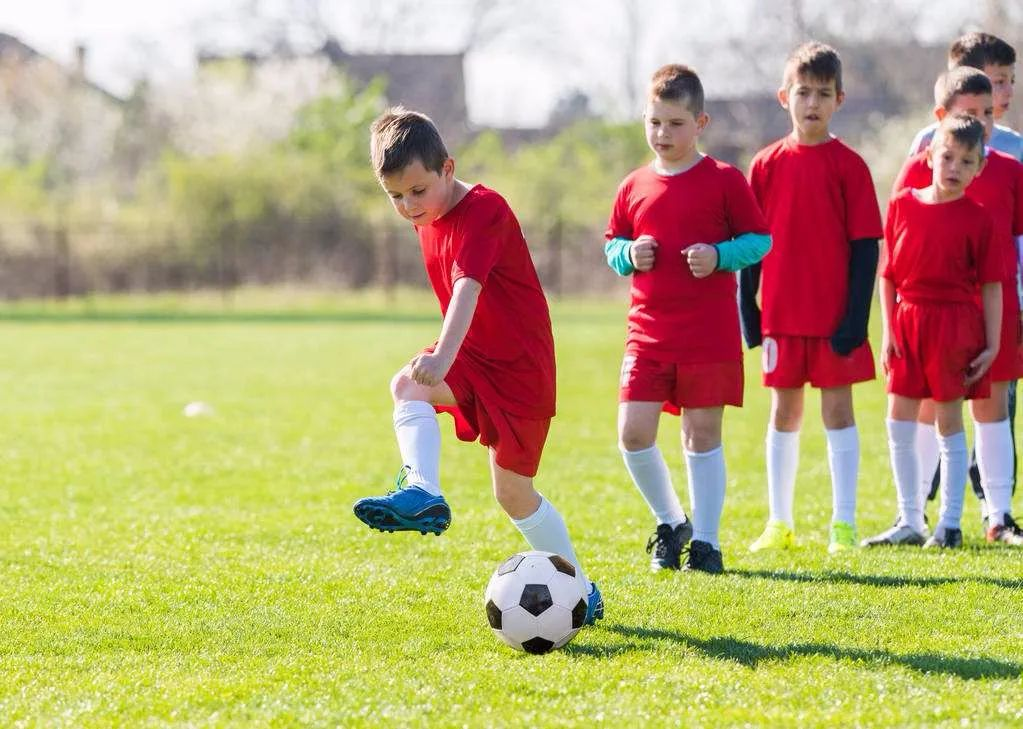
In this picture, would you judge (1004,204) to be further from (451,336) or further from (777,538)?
(451,336)

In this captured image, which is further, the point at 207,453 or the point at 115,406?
the point at 115,406

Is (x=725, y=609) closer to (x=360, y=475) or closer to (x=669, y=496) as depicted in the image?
(x=669, y=496)

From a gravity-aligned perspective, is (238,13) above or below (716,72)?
above

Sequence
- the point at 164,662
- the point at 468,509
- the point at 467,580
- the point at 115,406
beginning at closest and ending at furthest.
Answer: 1. the point at 164,662
2. the point at 467,580
3. the point at 468,509
4. the point at 115,406

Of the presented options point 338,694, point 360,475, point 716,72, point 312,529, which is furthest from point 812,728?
point 716,72

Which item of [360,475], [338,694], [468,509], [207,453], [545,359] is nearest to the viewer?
[338,694]

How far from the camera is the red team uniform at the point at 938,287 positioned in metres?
5.66

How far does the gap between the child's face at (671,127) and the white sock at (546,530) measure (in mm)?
1444

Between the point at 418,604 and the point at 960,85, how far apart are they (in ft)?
10.3

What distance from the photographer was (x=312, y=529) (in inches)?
253

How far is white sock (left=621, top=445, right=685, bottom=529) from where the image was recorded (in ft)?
17.6

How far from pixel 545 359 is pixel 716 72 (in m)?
31.6

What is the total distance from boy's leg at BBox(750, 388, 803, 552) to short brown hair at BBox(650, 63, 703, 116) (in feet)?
4.57

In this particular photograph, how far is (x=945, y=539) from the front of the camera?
5.88 metres
